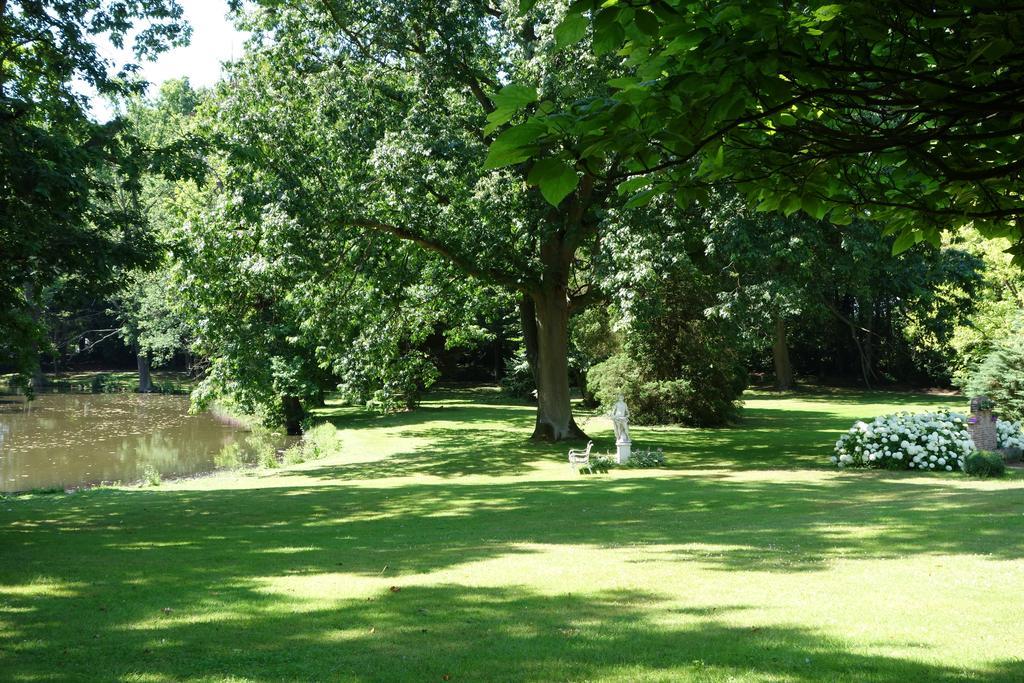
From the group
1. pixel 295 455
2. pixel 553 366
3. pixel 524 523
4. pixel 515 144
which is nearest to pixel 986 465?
pixel 524 523

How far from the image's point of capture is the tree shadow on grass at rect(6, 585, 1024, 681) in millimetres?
4676

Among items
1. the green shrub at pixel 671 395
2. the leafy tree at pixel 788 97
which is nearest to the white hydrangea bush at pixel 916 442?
the green shrub at pixel 671 395

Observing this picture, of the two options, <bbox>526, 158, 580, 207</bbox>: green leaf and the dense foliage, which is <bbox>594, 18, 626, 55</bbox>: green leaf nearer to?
the dense foliage

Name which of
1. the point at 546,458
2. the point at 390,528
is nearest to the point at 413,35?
the point at 546,458

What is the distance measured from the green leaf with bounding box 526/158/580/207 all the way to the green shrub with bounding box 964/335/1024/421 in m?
19.4

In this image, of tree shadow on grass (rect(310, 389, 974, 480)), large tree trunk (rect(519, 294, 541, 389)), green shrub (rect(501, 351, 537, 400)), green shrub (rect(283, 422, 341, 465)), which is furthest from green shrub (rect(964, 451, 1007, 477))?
green shrub (rect(501, 351, 537, 400))

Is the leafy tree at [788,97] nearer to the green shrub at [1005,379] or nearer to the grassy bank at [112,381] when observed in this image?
the green shrub at [1005,379]

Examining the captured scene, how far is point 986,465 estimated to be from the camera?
14.3m

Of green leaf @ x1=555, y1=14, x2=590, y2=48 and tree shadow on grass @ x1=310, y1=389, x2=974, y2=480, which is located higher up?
green leaf @ x1=555, y1=14, x2=590, y2=48

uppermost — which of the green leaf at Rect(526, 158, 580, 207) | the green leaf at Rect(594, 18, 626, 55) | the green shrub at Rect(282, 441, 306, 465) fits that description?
the green leaf at Rect(594, 18, 626, 55)

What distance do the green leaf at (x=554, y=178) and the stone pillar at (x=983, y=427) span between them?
15715 mm

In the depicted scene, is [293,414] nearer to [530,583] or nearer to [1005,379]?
[1005,379]

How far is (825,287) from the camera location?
64.0ft

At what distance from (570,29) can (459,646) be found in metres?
3.80
